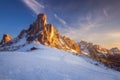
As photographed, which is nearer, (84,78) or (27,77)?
A: (27,77)

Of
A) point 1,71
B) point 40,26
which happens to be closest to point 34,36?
point 40,26

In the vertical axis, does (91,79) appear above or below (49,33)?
below

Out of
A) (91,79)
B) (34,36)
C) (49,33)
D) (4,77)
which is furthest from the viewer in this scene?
(49,33)

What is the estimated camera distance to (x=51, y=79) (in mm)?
19422

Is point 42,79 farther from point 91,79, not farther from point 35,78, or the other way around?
point 91,79

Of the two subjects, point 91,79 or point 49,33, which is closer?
point 91,79

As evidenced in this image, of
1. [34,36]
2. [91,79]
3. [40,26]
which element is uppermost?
[40,26]

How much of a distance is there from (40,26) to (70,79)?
18108 cm

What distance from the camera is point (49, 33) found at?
648 feet

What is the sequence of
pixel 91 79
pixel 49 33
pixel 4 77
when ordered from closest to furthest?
pixel 4 77, pixel 91 79, pixel 49 33

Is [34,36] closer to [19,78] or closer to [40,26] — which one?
[40,26]

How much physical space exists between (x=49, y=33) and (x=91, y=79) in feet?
581

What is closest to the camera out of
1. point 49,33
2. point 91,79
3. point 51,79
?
point 51,79

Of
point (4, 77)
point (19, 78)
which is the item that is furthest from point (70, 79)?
point (4, 77)
